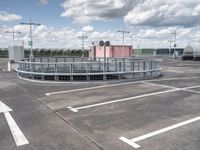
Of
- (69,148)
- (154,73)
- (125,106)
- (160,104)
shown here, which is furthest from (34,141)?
(154,73)

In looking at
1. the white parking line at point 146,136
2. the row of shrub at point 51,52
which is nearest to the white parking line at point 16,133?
the white parking line at point 146,136

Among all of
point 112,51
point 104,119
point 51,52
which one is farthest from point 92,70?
point 51,52

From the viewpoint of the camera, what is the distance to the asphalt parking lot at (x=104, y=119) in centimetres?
503

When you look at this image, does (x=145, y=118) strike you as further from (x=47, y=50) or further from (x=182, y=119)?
(x=47, y=50)

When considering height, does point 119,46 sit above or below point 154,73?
above

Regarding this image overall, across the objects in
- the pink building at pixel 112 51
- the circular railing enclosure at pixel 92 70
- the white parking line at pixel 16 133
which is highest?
the pink building at pixel 112 51

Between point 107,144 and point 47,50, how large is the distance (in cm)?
6891

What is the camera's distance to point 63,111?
25.2ft

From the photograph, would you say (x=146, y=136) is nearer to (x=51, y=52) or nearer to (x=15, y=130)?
(x=15, y=130)

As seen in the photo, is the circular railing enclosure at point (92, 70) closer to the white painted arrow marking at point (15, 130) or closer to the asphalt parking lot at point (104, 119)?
the asphalt parking lot at point (104, 119)

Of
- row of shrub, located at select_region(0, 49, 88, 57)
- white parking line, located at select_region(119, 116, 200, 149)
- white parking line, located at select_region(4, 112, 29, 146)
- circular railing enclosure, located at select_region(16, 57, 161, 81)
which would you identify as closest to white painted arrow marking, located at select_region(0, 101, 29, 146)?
white parking line, located at select_region(4, 112, 29, 146)

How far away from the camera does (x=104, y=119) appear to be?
6.76m

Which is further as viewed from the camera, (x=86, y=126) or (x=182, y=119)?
(x=182, y=119)

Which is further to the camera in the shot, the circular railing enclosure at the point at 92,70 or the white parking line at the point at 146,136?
the circular railing enclosure at the point at 92,70
